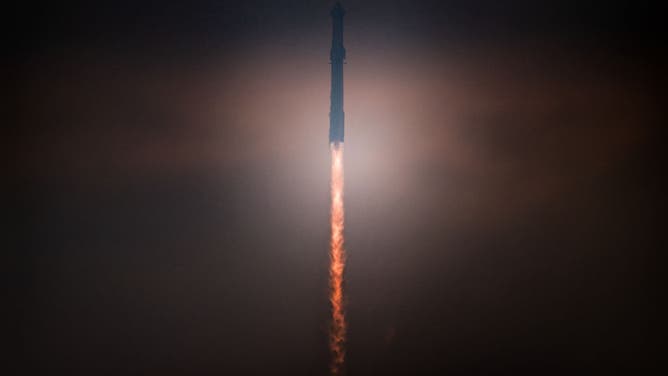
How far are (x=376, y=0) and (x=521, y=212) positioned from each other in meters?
4.81

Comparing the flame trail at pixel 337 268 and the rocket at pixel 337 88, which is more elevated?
the rocket at pixel 337 88

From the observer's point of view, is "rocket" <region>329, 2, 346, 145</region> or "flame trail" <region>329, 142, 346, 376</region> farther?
"flame trail" <region>329, 142, 346, 376</region>

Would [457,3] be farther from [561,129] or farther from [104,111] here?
[104,111]

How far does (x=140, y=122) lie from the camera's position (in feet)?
24.8

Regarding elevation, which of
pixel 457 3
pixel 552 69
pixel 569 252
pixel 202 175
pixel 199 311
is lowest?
pixel 199 311

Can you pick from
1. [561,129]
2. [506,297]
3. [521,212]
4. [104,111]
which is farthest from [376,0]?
[506,297]

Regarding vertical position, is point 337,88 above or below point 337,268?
above

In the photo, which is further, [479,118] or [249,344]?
[479,118]

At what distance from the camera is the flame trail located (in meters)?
7.28

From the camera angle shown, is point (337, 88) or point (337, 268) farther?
point (337, 268)

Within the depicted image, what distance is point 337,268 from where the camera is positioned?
7.44 metres

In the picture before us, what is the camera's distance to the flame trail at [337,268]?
23.9 feet

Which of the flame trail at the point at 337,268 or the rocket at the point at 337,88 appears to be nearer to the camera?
the rocket at the point at 337,88

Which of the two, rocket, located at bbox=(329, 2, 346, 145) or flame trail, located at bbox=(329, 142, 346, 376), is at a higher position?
rocket, located at bbox=(329, 2, 346, 145)
